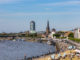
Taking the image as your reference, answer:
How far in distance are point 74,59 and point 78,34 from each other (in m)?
77.7

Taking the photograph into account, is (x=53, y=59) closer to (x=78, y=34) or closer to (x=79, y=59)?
(x=79, y=59)

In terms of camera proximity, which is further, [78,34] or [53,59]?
[78,34]

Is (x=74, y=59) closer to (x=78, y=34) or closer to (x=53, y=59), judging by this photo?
(x=53, y=59)

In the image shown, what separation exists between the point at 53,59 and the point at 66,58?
2248 millimetres

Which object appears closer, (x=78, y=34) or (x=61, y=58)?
(x=61, y=58)

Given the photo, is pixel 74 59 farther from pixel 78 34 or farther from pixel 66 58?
pixel 78 34

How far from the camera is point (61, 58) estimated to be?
3058cm

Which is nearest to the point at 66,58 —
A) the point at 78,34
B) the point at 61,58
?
the point at 61,58

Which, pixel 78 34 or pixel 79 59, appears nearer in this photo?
pixel 79 59

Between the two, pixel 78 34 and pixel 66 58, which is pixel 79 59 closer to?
pixel 66 58

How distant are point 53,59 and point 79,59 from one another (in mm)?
3207

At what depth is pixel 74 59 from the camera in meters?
29.4

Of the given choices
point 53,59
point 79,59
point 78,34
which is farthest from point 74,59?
point 78,34

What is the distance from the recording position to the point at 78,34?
10600 cm
